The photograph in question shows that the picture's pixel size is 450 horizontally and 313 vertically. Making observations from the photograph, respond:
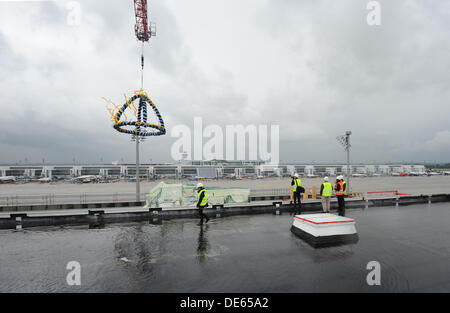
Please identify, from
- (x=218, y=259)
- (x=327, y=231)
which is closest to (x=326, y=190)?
(x=327, y=231)

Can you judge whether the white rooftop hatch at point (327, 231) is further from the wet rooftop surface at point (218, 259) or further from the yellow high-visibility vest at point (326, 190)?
the yellow high-visibility vest at point (326, 190)

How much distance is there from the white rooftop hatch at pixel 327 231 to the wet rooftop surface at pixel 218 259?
31 centimetres

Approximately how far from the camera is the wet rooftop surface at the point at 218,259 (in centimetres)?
428

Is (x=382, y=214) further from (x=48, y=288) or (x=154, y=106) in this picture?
(x=154, y=106)

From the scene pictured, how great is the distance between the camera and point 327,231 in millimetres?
6543

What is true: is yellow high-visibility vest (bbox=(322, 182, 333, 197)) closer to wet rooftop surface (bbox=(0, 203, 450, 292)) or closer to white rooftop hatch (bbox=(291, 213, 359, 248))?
wet rooftop surface (bbox=(0, 203, 450, 292))

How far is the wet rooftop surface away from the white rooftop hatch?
31 centimetres

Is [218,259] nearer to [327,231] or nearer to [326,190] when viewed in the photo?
[327,231]

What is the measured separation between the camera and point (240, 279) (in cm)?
448

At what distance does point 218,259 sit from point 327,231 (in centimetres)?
359

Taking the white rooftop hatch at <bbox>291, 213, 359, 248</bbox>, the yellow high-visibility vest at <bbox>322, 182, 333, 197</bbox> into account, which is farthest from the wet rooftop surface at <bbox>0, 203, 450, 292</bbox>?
the yellow high-visibility vest at <bbox>322, 182, 333, 197</bbox>

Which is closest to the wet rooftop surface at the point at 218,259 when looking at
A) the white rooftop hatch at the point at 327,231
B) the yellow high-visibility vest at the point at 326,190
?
the white rooftop hatch at the point at 327,231
